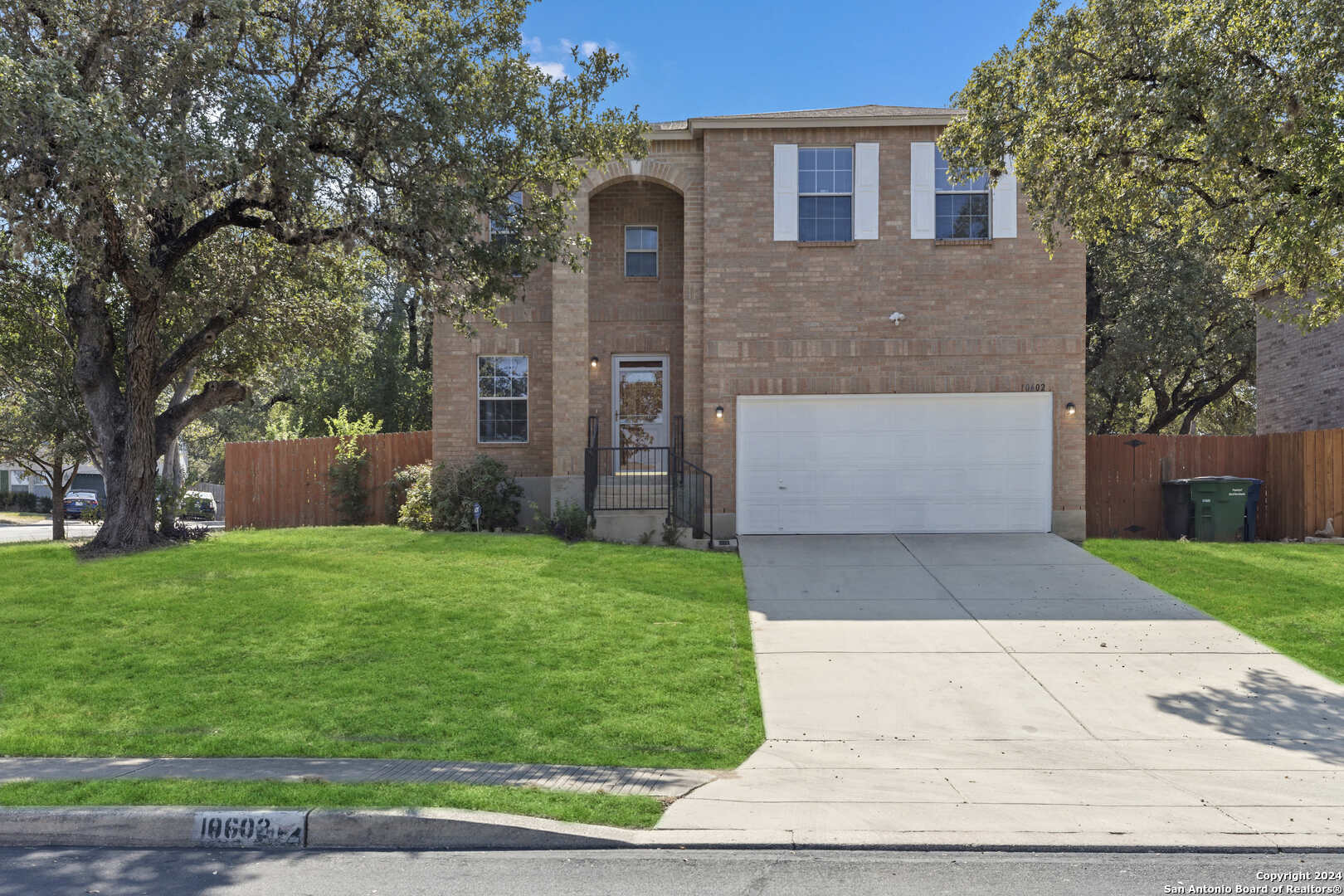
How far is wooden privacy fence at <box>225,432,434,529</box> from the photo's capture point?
17.4 m

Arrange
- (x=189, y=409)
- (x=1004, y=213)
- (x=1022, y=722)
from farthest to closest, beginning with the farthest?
1. (x=1004, y=213)
2. (x=189, y=409)
3. (x=1022, y=722)

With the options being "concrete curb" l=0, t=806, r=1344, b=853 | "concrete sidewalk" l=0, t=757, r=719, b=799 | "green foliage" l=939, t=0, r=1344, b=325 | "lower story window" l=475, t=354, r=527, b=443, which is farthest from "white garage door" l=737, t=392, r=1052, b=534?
"concrete curb" l=0, t=806, r=1344, b=853

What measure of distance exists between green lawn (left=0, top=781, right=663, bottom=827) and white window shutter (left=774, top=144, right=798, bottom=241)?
11.2 m

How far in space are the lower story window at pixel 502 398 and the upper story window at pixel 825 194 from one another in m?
5.43

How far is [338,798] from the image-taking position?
16.1 ft

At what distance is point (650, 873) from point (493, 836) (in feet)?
2.90

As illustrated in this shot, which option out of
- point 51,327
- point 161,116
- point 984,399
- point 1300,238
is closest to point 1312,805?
point 1300,238

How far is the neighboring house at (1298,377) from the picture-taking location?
59.8ft

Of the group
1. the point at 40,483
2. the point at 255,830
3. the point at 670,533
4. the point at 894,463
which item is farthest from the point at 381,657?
the point at 40,483

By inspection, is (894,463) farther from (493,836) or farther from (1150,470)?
(493,836)

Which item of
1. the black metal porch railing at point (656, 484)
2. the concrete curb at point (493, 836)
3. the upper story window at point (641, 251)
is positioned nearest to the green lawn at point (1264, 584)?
the concrete curb at point (493, 836)

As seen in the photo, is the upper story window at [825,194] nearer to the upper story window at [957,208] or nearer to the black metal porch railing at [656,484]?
the upper story window at [957,208]

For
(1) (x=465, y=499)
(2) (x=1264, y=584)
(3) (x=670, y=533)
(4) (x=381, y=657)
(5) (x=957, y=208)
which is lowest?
(4) (x=381, y=657)

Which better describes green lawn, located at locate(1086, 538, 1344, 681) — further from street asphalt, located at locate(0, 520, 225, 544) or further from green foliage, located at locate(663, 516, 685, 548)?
street asphalt, located at locate(0, 520, 225, 544)
